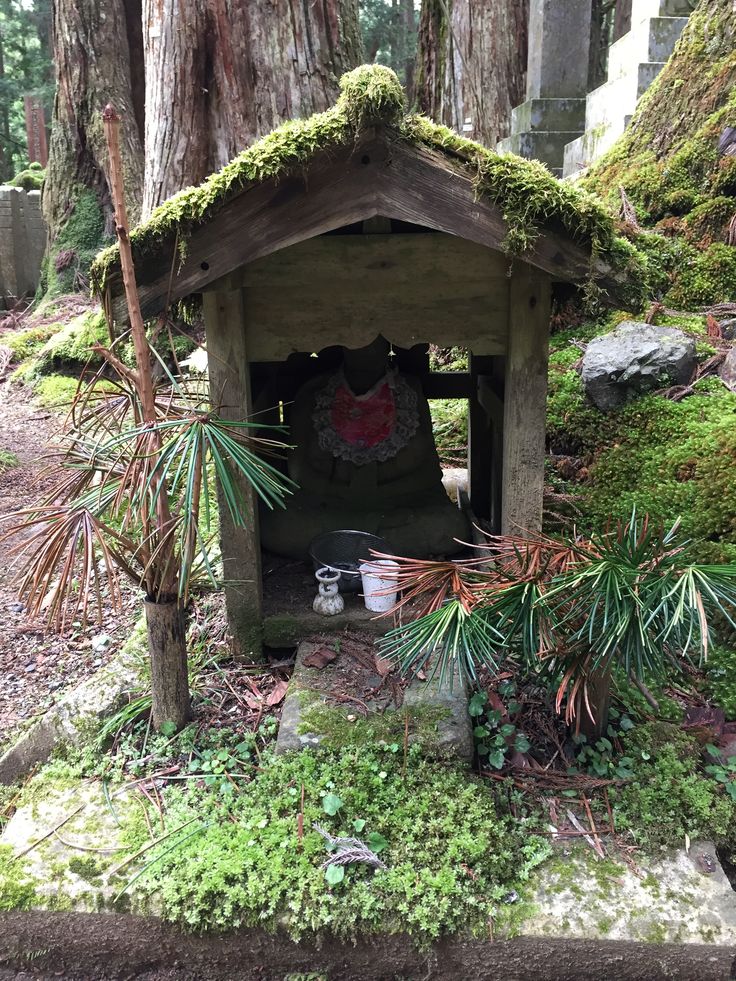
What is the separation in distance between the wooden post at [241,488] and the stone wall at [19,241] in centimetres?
1172

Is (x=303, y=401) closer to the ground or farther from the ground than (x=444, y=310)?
closer to the ground

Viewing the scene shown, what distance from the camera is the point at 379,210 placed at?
2.23 metres

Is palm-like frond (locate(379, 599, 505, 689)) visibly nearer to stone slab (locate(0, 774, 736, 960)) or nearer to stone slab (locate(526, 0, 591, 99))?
stone slab (locate(0, 774, 736, 960))

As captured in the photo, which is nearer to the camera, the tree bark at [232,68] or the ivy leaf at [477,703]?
the ivy leaf at [477,703]

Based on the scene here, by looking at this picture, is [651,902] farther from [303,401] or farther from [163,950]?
[303,401]

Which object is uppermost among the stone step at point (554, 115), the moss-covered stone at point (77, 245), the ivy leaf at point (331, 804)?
the stone step at point (554, 115)

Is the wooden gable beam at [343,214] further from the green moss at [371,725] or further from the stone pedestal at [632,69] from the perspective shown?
the stone pedestal at [632,69]

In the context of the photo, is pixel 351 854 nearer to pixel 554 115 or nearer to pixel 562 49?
pixel 554 115

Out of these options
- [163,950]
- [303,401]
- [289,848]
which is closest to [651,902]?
[289,848]

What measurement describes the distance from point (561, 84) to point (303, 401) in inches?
242

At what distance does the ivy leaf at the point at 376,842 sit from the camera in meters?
2.06

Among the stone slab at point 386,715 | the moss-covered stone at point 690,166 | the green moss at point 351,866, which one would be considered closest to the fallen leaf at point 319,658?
the stone slab at point 386,715

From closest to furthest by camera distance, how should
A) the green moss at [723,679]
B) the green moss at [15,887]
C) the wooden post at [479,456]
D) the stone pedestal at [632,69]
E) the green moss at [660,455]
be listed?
the green moss at [15,887]
the green moss at [723,679]
the green moss at [660,455]
the wooden post at [479,456]
the stone pedestal at [632,69]

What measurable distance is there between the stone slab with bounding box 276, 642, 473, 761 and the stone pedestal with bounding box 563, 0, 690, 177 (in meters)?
5.43
